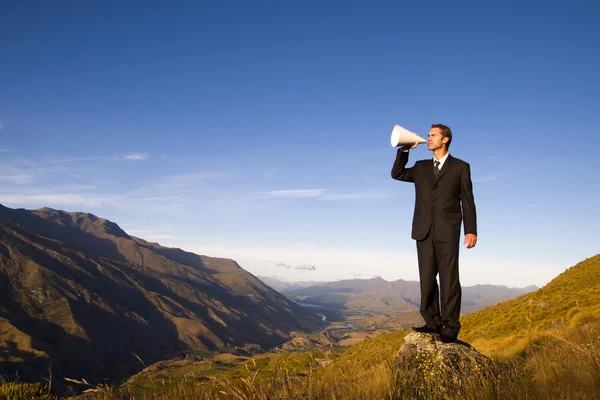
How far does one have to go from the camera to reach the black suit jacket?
7.19 meters

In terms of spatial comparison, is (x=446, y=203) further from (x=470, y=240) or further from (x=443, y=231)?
(x=470, y=240)

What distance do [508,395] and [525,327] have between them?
22.0 meters

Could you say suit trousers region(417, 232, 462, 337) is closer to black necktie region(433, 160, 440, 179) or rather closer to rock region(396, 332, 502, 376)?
rock region(396, 332, 502, 376)

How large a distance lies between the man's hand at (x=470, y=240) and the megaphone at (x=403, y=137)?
2019 mm

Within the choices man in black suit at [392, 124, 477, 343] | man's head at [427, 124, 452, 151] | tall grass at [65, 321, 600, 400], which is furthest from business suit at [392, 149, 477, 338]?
tall grass at [65, 321, 600, 400]

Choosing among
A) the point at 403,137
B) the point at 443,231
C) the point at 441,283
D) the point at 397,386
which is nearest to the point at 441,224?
the point at 443,231

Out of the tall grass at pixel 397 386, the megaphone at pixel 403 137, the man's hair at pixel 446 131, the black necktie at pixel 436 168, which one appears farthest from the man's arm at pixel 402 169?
the tall grass at pixel 397 386

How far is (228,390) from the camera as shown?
3.99 metres

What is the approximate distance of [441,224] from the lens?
7.23 metres

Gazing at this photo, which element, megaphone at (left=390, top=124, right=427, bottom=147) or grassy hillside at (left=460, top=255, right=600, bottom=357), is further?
grassy hillside at (left=460, top=255, right=600, bottom=357)

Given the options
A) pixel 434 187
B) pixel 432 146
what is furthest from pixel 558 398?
pixel 432 146

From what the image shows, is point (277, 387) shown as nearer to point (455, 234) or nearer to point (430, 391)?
point (430, 391)

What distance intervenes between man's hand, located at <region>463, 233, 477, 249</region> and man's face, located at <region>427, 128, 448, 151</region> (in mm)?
1829

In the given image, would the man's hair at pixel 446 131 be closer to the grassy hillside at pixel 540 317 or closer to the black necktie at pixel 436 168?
the black necktie at pixel 436 168
